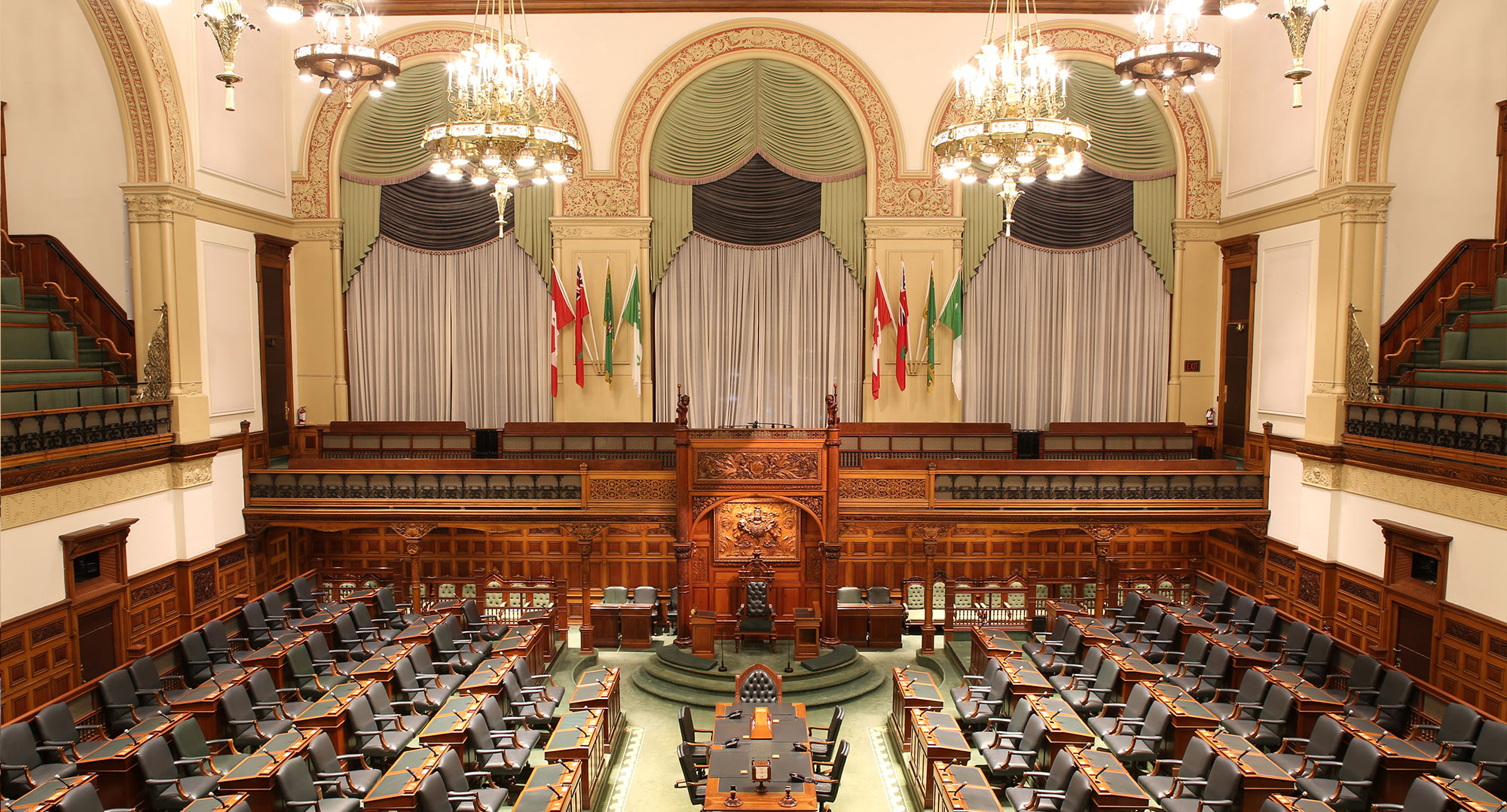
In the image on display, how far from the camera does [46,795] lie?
7363 mm

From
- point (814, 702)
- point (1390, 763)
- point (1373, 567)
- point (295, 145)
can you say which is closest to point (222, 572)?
point (295, 145)

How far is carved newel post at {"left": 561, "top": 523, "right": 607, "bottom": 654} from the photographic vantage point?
13.3 m

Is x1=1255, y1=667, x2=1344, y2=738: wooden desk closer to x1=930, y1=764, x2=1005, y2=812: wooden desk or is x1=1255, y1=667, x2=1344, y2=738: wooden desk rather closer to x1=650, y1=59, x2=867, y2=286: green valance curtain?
x1=930, y1=764, x2=1005, y2=812: wooden desk

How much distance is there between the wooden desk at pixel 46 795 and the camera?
707 centimetres

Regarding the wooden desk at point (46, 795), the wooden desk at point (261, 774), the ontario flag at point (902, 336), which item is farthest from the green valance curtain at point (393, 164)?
the wooden desk at point (46, 795)

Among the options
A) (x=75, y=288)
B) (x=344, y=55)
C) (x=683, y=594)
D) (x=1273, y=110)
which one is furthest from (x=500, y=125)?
(x=1273, y=110)

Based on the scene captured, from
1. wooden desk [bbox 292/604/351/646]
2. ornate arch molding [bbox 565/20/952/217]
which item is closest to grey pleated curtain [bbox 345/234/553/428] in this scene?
ornate arch molding [bbox 565/20/952/217]

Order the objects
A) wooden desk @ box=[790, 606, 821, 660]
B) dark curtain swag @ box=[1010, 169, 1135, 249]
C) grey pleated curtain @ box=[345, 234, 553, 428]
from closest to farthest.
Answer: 1. wooden desk @ box=[790, 606, 821, 660]
2. dark curtain swag @ box=[1010, 169, 1135, 249]
3. grey pleated curtain @ box=[345, 234, 553, 428]

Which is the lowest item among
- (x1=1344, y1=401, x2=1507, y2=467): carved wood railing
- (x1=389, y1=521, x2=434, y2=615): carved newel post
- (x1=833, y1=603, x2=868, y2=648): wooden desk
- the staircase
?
(x1=833, y1=603, x2=868, y2=648): wooden desk

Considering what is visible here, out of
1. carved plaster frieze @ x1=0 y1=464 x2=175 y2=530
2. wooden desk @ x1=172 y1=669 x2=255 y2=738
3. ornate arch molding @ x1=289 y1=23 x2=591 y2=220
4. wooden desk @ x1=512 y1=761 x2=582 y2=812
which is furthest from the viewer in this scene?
ornate arch molding @ x1=289 y1=23 x2=591 y2=220

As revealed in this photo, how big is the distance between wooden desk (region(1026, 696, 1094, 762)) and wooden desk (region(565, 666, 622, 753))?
4523 mm

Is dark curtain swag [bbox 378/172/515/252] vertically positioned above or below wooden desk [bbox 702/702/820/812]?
above

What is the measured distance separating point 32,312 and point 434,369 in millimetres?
6426

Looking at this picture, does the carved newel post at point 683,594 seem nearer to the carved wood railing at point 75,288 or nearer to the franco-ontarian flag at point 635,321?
the franco-ontarian flag at point 635,321
